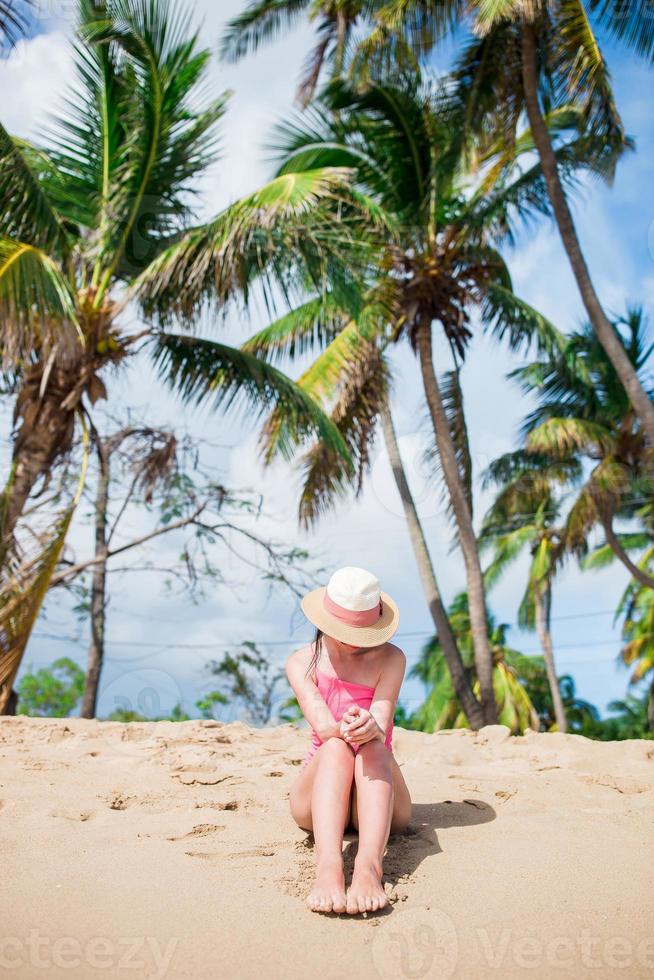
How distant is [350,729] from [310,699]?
0.86 feet

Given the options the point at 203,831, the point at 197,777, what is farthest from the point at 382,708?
the point at 197,777

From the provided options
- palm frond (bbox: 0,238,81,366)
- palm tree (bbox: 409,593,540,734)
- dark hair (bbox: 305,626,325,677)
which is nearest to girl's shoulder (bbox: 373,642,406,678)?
dark hair (bbox: 305,626,325,677)

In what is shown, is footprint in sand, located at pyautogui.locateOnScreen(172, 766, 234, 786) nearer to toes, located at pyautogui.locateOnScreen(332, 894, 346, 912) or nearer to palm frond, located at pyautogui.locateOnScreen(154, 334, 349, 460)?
toes, located at pyautogui.locateOnScreen(332, 894, 346, 912)

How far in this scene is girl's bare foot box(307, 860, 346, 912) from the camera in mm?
2307

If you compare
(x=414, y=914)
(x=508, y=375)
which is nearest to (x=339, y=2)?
(x=508, y=375)

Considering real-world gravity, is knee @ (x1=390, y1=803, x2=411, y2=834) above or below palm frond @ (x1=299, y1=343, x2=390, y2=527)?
below

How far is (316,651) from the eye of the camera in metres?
3.01

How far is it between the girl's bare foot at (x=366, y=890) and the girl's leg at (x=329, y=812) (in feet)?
0.10

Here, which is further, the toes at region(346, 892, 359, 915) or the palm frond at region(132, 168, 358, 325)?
the palm frond at region(132, 168, 358, 325)

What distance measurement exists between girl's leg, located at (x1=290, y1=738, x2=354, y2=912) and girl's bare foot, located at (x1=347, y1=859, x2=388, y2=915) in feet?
0.10

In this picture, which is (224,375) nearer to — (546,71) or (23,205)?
(23,205)

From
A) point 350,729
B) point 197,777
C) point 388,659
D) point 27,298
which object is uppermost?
point 27,298

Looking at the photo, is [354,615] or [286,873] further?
[354,615]

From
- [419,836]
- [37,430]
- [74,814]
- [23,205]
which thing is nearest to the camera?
[419,836]
